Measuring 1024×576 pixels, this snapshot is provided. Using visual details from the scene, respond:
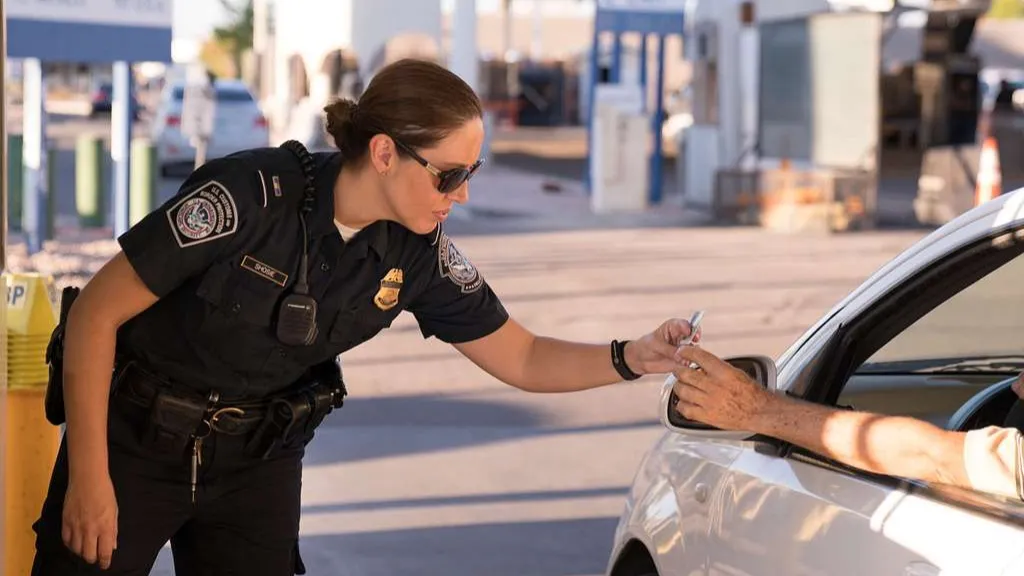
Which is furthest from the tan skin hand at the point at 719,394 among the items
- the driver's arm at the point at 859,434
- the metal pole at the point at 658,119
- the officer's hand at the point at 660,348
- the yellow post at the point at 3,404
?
the metal pole at the point at 658,119

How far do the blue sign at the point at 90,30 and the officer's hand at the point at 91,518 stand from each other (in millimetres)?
9881

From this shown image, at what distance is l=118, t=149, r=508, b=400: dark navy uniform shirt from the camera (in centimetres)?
322

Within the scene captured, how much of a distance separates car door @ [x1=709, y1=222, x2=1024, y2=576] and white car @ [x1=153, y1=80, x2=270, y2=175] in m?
24.3

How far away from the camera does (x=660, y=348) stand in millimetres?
3576

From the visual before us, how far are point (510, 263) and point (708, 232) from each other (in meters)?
4.16

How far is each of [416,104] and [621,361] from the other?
0.78 m

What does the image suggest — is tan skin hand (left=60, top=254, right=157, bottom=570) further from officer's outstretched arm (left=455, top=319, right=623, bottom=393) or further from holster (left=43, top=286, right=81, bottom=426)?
officer's outstretched arm (left=455, top=319, right=623, bottom=393)

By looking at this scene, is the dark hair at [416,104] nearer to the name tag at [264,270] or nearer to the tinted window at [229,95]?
the name tag at [264,270]

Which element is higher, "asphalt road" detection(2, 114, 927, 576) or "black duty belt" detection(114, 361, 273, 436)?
"black duty belt" detection(114, 361, 273, 436)

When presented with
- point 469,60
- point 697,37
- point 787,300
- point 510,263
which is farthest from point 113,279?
point 469,60

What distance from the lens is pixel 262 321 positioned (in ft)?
10.9

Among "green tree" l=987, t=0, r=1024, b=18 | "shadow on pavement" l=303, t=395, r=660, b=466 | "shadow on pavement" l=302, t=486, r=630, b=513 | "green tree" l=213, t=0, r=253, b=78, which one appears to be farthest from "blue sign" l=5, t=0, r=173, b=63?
"green tree" l=987, t=0, r=1024, b=18

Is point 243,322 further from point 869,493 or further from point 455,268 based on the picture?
point 869,493

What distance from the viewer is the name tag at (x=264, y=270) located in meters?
3.29
